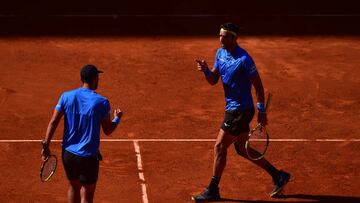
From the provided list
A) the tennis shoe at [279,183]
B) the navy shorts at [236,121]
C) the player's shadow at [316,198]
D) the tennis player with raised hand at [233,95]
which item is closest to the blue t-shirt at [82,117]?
the tennis player with raised hand at [233,95]

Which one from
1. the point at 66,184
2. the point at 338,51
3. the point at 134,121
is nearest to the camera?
the point at 66,184

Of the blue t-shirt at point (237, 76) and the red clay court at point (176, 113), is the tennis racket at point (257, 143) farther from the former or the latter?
the red clay court at point (176, 113)

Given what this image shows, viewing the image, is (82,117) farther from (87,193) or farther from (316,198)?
(316,198)

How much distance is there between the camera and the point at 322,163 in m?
12.9

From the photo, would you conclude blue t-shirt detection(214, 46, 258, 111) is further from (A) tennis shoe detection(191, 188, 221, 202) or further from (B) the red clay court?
(B) the red clay court

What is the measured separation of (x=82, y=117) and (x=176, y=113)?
18.1ft

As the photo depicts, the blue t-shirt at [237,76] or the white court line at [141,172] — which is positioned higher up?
the blue t-shirt at [237,76]

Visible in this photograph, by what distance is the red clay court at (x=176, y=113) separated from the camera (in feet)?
39.6

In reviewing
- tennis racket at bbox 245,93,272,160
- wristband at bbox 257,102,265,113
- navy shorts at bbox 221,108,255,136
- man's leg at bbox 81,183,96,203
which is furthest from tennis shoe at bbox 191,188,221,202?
man's leg at bbox 81,183,96,203

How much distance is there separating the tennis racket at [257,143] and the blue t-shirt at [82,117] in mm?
2342

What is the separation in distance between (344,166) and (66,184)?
4.05 meters
